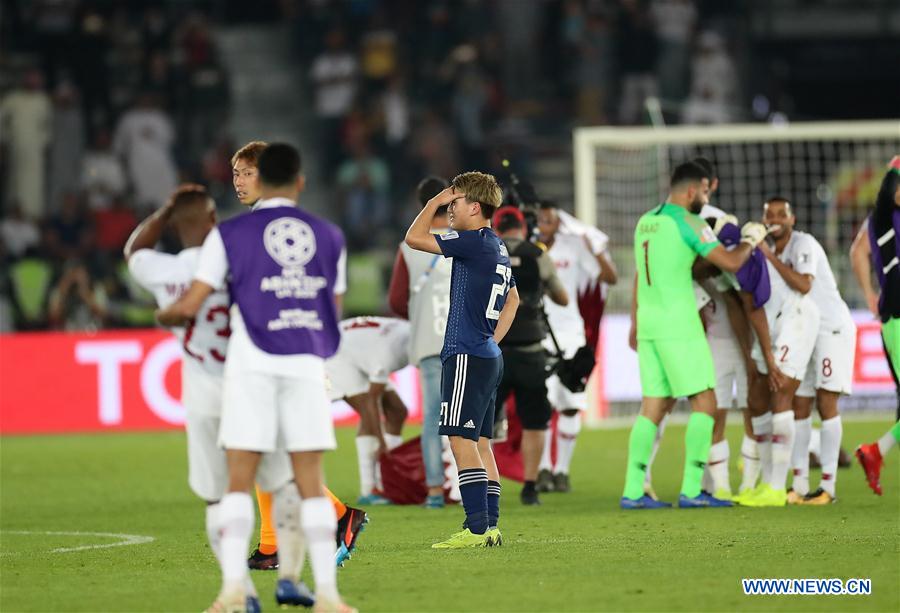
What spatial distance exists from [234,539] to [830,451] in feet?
20.4

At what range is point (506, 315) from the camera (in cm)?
936

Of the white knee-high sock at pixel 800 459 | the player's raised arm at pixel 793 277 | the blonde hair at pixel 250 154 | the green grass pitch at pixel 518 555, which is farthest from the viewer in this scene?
the white knee-high sock at pixel 800 459

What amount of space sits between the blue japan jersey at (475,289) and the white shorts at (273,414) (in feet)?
7.67

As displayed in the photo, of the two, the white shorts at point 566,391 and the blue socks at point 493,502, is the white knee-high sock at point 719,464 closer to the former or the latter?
the white shorts at point 566,391

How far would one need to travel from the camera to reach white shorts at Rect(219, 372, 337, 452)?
22.1ft

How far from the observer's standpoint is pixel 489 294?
9.11 m

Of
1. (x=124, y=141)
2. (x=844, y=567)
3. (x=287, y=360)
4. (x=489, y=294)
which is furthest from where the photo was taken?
(x=124, y=141)

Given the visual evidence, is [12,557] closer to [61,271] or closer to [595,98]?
[61,271]

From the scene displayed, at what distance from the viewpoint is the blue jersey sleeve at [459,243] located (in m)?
9.05

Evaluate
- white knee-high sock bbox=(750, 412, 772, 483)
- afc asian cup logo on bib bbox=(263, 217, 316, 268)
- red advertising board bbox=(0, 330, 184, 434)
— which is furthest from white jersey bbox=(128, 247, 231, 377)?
red advertising board bbox=(0, 330, 184, 434)

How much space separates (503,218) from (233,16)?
59.6 ft

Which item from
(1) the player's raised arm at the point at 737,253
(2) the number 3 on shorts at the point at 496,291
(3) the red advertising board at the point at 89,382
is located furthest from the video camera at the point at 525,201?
(3) the red advertising board at the point at 89,382

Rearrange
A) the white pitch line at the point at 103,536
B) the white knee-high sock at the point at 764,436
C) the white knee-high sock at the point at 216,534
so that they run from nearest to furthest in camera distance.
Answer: the white knee-high sock at the point at 216,534 < the white pitch line at the point at 103,536 < the white knee-high sock at the point at 764,436

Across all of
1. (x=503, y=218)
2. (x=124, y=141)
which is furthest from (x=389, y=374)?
(x=124, y=141)
